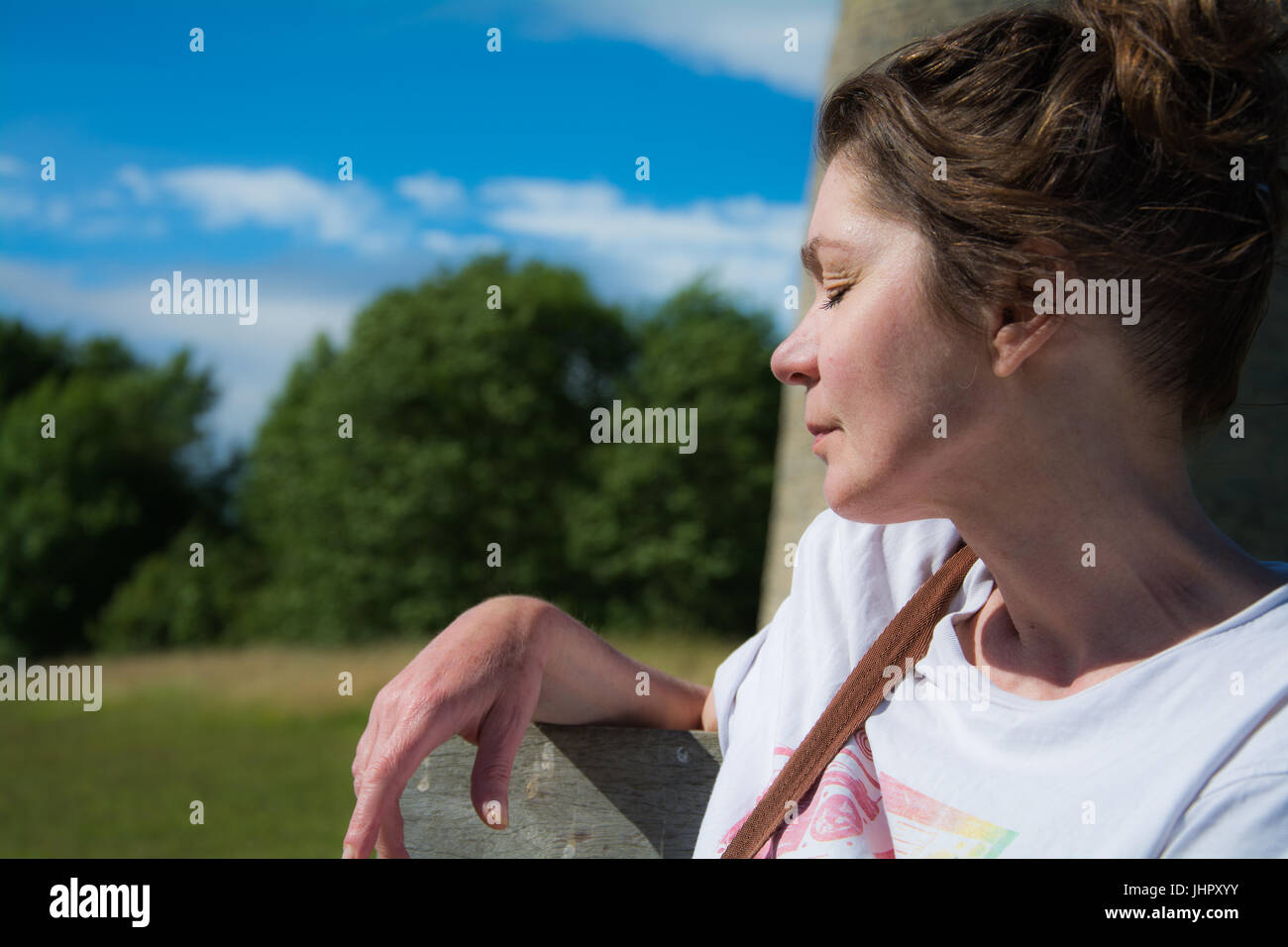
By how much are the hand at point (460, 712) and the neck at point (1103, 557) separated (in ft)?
2.31

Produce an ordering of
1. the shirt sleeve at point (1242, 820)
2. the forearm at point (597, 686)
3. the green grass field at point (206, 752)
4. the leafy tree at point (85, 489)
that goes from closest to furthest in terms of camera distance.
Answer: the shirt sleeve at point (1242, 820)
the forearm at point (597, 686)
the green grass field at point (206, 752)
the leafy tree at point (85, 489)

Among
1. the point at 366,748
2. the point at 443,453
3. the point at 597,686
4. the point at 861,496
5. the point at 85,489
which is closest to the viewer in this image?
the point at 861,496

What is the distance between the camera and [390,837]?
1.61m

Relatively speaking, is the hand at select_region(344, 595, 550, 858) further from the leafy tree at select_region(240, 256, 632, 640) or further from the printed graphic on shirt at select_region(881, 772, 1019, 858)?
the leafy tree at select_region(240, 256, 632, 640)

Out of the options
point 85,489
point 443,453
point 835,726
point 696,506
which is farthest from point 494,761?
point 85,489

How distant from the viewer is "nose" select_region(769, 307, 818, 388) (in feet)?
5.27

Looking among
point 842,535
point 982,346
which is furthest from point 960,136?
point 842,535

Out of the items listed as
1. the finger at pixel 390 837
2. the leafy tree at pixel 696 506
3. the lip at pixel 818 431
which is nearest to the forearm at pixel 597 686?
the finger at pixel 390 837

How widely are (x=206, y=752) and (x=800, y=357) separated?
17.9 metres

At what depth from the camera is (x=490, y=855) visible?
80.9 inches

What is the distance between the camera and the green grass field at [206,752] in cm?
1266

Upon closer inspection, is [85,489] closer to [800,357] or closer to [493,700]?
[493,700]

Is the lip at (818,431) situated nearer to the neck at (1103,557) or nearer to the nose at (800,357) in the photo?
the nose at (800,357)
